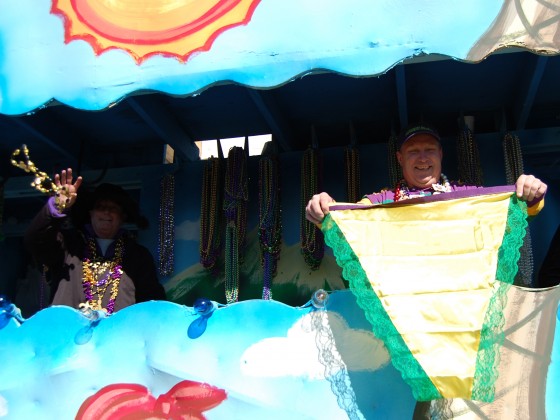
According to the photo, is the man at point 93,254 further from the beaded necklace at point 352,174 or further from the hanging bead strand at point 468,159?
the hanging bead strand at point 468,159

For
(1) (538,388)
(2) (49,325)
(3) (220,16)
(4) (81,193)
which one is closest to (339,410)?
(1) (538,388)

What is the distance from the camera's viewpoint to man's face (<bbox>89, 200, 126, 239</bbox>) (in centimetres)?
340

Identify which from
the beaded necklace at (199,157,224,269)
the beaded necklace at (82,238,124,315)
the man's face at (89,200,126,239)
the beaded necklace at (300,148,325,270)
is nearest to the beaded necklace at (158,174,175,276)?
the beaded necklace at (199,157,224,269)

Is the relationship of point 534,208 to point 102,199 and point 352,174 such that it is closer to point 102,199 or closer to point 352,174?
point 352,174

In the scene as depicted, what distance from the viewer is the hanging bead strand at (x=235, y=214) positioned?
3.69 metres

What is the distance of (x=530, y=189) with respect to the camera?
224cm

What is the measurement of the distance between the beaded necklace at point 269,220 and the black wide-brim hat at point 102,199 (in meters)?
0.75

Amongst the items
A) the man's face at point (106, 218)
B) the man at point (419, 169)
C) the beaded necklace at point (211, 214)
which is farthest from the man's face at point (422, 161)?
the man's face at point (106, 218)

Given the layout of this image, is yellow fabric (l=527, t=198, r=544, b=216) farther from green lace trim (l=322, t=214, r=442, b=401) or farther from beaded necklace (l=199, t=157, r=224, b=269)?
beaded necklace (l=199, t=157, r=224, b=269)

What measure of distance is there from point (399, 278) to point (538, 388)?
598 mm

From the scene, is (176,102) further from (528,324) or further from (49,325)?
(528,324)

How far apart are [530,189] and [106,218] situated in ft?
7.27

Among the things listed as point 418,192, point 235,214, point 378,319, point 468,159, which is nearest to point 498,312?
point 378,319

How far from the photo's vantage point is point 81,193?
3605 millimetres
